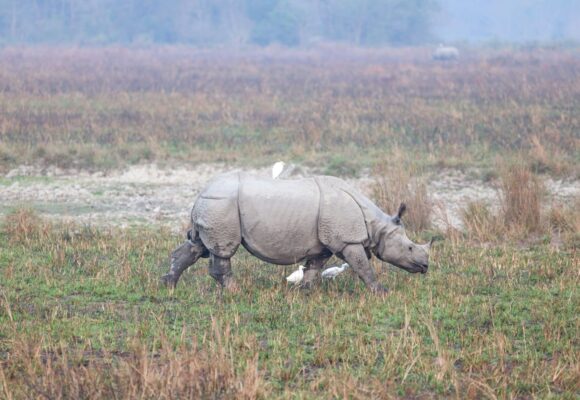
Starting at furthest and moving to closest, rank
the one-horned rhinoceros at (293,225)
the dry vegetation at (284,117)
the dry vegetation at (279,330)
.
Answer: the dry vegetation at (284,117), the one-horned rhinoceros at (293,225), the dry vegetation at (279,330)

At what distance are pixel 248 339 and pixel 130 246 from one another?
12.1 feet

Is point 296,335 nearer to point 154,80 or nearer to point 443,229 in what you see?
point 443,229

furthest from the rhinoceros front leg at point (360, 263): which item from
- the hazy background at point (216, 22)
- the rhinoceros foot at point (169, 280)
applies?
the hazy background at point (216, 22)

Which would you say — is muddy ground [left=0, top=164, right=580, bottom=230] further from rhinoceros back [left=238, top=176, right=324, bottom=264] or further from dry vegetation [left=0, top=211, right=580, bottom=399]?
rhinoceros back [left=238, top=176, right=324, bottom=264]

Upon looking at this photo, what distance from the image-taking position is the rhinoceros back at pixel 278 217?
26.9 ft

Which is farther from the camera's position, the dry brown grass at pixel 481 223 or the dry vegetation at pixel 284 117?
the dry vegetation at pixel 284 117

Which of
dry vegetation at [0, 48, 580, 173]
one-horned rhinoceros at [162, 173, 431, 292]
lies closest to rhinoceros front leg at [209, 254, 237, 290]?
one-horned rhinoceros at [162, 173, 431, 292]

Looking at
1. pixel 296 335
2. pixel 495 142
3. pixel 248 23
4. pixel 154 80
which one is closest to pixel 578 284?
pixel 296 335

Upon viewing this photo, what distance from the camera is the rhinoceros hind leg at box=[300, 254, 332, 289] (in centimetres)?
864

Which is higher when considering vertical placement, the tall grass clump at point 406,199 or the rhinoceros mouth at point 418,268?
the rhinoceros mouth at point 418,268

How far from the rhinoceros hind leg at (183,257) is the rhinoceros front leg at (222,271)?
14cm

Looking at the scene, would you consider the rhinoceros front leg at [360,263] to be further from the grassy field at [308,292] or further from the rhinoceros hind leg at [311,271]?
the rhinoceros hind leg at [311,271]

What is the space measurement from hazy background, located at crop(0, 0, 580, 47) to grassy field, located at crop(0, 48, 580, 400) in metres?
53.5

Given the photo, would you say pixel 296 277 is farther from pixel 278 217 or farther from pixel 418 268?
pixel 418 268
